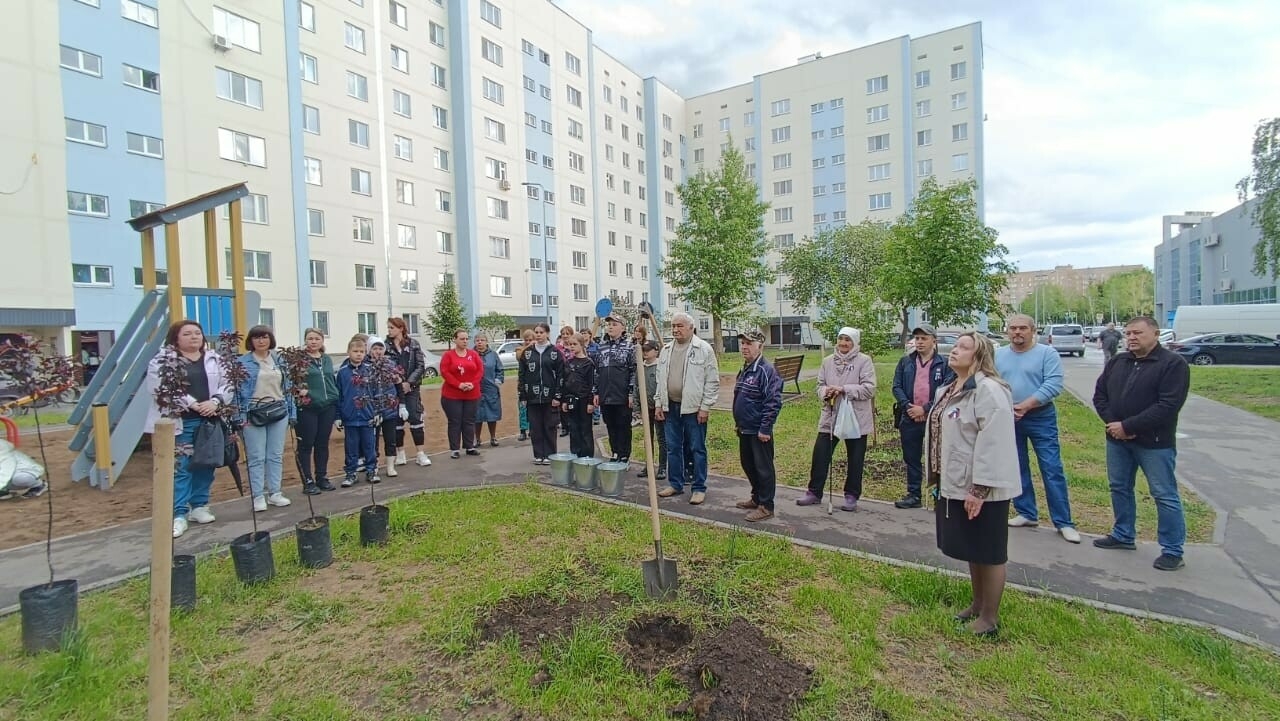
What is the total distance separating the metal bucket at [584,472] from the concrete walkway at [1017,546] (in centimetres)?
50

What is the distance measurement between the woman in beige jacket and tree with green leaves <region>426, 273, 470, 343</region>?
29.7 m

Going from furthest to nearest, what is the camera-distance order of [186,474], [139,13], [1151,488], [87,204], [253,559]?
[139,13], [87,204], [186,474], [1151,488], [253,559]

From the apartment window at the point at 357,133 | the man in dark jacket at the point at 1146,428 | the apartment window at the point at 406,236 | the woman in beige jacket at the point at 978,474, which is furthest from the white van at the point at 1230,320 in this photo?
the apartment window at the point at 357,133

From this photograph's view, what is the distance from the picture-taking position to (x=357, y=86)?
3134 cm

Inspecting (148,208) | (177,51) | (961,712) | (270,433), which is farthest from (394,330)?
(177,51)

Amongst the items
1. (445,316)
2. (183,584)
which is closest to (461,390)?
(183,584)

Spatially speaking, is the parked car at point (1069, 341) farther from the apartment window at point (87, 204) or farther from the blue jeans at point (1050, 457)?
the apartment window at point (87, 204)

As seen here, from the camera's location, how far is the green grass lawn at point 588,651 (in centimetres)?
302

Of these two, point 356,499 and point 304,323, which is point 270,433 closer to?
point 356,499

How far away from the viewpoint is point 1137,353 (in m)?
4.75

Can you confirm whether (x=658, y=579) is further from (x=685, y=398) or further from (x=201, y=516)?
(x=201, y=516)

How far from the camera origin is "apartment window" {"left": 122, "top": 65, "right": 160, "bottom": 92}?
23.2 meters

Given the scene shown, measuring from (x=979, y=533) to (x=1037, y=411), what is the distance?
94.4 inches

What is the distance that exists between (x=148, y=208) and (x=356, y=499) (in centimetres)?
2457
